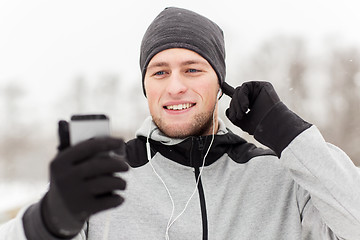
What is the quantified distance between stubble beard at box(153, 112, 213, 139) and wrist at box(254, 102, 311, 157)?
0.42 m

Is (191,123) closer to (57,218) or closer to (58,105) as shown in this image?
(57,218)

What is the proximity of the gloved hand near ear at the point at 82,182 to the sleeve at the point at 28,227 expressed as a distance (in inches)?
2.1

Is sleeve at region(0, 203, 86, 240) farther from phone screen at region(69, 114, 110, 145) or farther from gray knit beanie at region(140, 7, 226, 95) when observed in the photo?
gray knit beanie at region(140, 7, 226, 95)

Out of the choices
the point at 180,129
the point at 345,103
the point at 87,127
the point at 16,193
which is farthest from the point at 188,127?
the point at 345,103

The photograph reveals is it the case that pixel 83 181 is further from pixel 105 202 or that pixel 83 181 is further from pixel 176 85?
pixel 176 85

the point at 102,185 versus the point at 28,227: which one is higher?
the point at 102,185

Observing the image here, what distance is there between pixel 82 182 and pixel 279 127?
92 centimetres

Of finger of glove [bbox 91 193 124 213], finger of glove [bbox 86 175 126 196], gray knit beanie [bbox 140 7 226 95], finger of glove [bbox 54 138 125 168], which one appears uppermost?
gray knit beanie [bbox 140 7 226 95]

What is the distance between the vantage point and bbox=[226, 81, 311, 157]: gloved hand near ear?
5.69ft

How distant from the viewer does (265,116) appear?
180cm

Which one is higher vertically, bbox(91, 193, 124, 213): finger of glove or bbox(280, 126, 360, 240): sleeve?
bbox(91, 193, 124, 213): finger of glove

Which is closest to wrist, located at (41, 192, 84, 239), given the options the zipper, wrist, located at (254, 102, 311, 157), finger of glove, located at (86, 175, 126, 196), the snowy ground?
finger of glove, located at (86, 175, 126, 196)

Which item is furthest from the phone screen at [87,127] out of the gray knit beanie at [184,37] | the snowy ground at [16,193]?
the snowy ground at [16,193]

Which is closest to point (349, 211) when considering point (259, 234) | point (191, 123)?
point (259, 234)
